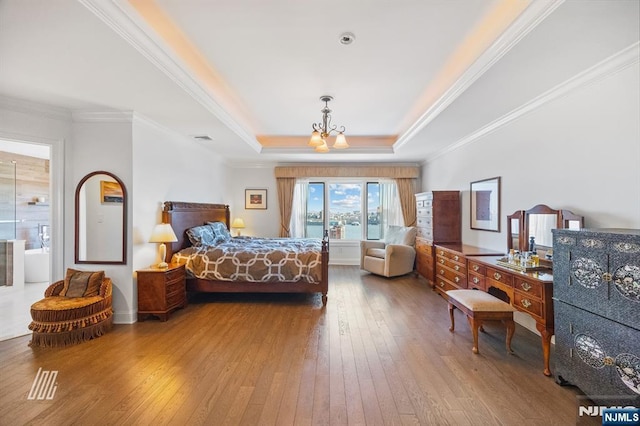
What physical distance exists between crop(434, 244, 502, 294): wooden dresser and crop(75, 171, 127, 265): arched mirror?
428 centimetres

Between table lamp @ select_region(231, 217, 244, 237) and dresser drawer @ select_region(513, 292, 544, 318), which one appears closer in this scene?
dresser drawer @ select_region(513, 292, 544, 318)

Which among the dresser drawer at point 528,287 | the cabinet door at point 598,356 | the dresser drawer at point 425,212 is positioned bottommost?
the cabinet door at point 598,356

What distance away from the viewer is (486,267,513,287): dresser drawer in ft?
9.06

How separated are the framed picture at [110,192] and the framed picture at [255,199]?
144 inches

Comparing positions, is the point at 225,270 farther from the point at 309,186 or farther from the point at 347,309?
the point at 309,186

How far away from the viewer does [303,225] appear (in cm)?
701

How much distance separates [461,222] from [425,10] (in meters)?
3.76

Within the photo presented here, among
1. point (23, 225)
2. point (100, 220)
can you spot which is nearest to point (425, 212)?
point (100, 220)

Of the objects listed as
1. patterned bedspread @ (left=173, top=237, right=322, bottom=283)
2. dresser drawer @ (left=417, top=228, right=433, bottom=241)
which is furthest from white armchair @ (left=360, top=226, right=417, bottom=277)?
patterned bedspread @ (left=173, top=237, right=322, bottom=283)

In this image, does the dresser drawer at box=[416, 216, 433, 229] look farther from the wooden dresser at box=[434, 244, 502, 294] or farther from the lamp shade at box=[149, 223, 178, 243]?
the lamp shade at box=[149, 223, 178, 243]

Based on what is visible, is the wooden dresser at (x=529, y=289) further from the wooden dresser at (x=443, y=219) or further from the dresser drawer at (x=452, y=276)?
the wooden dresser at (x=443, y=219)

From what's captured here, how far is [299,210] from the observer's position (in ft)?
22.9

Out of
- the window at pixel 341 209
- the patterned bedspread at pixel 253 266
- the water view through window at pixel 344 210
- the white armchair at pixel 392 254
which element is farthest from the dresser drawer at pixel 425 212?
the patterned bedspread at pixel 253 266

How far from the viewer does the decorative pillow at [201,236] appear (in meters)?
4.46
